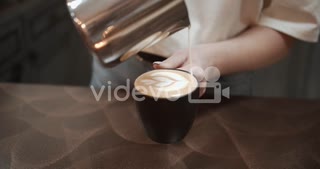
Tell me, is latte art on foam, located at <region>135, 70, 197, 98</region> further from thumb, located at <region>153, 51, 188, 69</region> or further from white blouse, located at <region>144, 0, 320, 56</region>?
white blouse, located at <region>144, 0, 320, 56</region>

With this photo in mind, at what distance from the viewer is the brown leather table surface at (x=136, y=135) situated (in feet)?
1.74

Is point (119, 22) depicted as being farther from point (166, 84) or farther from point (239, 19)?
point (239, 19)

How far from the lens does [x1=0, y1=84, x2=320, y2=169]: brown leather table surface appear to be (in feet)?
1.74

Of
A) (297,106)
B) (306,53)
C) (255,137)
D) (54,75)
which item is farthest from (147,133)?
(54,75)

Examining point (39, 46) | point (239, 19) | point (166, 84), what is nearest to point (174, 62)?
point (166, 84)

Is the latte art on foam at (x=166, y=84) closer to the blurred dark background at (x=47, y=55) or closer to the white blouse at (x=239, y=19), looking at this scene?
the white blouse at (x=239, y=19)

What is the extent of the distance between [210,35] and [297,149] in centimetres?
25

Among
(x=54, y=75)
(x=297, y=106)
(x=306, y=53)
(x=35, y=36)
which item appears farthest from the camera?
(x=54, y=75)

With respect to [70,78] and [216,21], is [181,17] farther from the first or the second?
A: [70,78]

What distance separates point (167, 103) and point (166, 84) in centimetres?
4

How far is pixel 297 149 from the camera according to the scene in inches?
21.6

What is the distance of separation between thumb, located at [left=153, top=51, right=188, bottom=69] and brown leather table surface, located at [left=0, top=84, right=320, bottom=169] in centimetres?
10

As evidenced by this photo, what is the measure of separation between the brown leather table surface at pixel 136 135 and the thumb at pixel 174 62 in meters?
0.10

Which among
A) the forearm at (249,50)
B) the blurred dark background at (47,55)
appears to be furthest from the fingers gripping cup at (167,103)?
the blurred dark background at (47,55)
